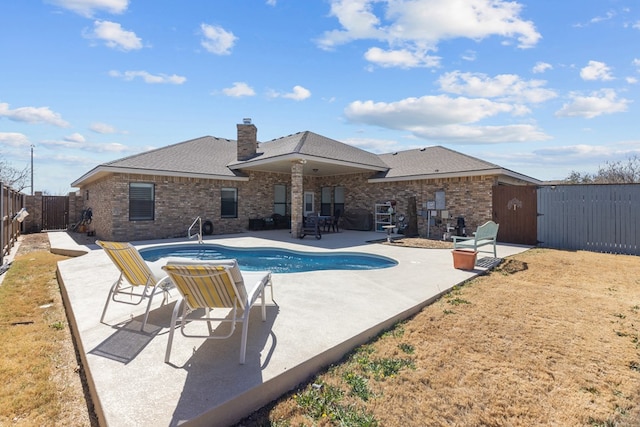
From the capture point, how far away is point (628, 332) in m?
3.82

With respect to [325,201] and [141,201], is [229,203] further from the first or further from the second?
[325,201]

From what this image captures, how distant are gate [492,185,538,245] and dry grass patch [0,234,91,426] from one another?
12.6 m

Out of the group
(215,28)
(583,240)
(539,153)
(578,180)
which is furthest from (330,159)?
(539,153)

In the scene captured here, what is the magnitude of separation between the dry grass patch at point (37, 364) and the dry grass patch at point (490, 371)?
5.11 feet

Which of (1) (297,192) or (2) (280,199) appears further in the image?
(2) (280,199)

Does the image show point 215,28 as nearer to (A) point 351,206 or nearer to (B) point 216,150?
(B) point 216,150

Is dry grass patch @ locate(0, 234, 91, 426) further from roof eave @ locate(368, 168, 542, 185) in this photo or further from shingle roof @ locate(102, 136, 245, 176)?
roof eave @ locate(368, 168, 542, 185)

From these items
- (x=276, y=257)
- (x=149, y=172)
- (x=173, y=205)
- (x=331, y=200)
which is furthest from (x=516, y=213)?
(x=149, y=172)

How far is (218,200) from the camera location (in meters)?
14.1

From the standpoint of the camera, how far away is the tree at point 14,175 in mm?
25492

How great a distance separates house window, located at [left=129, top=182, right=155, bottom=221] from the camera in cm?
1199

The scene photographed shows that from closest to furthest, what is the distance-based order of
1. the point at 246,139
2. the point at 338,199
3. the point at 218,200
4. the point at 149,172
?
the point at 149,172 → the point at 218,200 → the point at 246,139 → the point at 338,199

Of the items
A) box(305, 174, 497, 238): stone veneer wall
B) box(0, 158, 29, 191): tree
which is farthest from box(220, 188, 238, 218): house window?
box(0, 158, 29, 191): tree

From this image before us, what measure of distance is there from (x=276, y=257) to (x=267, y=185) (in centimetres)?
694
